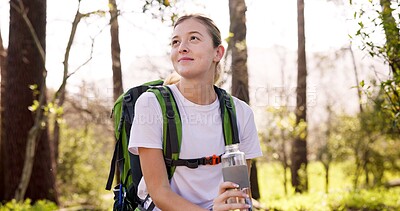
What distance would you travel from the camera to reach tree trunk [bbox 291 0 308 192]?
1476 centimetres

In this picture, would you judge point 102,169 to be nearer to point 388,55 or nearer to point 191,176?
point 388,55

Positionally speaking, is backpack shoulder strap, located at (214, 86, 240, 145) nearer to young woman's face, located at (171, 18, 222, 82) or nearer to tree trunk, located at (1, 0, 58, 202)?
young woman's face, located at (171, 18, 222, 82)

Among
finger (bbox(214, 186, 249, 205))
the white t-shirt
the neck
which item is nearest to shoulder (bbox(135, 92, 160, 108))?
the white t-shirt

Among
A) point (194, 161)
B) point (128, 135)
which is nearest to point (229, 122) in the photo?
point (194, 161)

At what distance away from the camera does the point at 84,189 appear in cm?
2009

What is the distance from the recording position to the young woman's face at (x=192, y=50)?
2732mm

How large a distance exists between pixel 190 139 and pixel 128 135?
0.32 metres

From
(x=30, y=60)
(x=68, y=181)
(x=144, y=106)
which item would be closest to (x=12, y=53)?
(x=30, y=60)

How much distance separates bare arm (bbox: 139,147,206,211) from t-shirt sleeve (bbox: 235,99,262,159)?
556 mm

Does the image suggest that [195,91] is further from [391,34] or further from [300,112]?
[300,112]

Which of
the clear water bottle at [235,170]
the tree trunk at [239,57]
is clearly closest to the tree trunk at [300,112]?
the tree trunk at [239,57]

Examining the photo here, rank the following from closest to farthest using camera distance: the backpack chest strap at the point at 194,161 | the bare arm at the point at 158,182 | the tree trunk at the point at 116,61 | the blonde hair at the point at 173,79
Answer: the bare arm at the point at 158,182 → the backpack chest strap at the point at 194,161 → the blonde hair at the point at 173,79 → the tree trunk at the point at 116,61

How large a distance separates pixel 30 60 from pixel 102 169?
40.6 ft

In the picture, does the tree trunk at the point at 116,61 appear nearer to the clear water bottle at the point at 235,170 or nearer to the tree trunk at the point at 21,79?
the tree trunk at the point at 21,79
